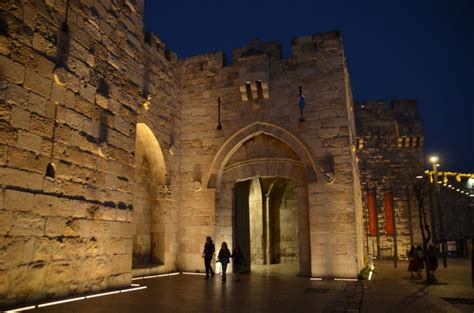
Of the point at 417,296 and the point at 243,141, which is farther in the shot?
the point at 243,141

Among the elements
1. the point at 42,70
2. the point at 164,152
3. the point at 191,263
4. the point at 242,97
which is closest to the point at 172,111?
the point at 164,152

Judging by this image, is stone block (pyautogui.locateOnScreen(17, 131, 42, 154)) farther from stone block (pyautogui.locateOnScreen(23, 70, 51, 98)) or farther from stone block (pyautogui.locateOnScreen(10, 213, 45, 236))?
stone block (pyautogui.locateOnScreen(10, 213, 45, 236))

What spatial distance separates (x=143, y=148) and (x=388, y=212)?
12.7 meters

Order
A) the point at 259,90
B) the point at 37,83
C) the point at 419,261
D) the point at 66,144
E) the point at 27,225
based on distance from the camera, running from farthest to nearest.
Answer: the point at 259,90 → the point at 419,261 → the point at 66,144 → the point at 37,83 → the point at 27,225

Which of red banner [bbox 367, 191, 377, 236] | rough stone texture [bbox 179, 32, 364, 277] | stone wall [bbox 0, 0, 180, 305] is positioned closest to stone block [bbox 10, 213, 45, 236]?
stone wall [bbox 0, 0, 180, 305]

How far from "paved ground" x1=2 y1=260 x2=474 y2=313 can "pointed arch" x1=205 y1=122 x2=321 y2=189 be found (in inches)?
114

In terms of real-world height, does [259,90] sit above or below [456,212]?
above

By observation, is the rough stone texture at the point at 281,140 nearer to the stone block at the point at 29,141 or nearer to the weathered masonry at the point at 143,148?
the weathered masonry at the point at 143,148

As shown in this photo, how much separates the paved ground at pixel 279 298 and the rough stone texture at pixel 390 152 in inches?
409

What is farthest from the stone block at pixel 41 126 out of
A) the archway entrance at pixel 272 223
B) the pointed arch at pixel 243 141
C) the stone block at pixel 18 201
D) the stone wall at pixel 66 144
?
the archway entrance at pixel 272 223

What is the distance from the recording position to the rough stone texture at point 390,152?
1786 cm

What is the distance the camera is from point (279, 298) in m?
5.54

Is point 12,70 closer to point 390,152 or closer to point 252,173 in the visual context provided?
point 252,173

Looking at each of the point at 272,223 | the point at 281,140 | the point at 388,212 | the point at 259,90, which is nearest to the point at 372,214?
the point at 388,212
